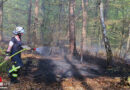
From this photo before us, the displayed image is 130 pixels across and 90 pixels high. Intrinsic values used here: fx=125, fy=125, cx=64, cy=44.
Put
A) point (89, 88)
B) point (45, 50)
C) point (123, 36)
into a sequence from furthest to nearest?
point (45, 50), point (123, 36), point (89, 88)

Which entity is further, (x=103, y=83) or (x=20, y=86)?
(x=103, y=83)

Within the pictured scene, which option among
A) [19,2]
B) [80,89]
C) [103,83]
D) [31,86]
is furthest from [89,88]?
[19,2]

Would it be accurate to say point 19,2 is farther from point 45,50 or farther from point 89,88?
point 89,88

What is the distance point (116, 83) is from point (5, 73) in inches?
204

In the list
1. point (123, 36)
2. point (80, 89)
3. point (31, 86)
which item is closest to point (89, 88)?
point (80, 89)

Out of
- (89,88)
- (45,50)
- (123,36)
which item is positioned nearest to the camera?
(89,88)

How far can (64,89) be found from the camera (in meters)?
4.88

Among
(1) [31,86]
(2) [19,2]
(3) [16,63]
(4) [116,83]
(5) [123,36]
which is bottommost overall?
(4) [116,83]

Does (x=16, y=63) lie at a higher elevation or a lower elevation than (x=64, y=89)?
higher

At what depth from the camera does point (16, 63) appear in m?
4.88

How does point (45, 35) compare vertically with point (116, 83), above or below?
above

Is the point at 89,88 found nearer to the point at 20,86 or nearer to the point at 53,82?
the point at 53,82

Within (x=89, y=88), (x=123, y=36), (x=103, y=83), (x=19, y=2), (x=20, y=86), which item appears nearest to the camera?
(x=20, y=86)

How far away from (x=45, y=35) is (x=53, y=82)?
17.8 m
